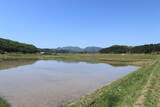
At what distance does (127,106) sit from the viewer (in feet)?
17.5

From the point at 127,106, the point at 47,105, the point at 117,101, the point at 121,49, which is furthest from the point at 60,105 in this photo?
the point at 121,49

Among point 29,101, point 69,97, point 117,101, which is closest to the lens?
point 117,101

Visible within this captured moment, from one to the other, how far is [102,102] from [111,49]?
157 m

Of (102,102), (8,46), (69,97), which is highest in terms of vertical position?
(8,46)

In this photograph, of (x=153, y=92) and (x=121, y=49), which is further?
(x=121, y=49)

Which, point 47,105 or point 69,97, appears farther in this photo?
point 69,97

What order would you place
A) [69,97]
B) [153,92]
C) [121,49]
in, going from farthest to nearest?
1. [121,49]
2. [69,97]
3. [153,92]

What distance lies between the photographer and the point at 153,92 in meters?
6.75

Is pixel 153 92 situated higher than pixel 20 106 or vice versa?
pixel 153 92

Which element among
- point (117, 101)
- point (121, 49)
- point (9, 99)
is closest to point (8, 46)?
point (9, 99)

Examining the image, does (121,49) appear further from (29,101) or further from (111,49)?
(29,101)

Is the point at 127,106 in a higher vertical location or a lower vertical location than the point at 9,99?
higher

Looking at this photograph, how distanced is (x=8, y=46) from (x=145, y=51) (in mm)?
100024

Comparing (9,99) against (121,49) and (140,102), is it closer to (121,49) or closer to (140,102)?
(140,102)
